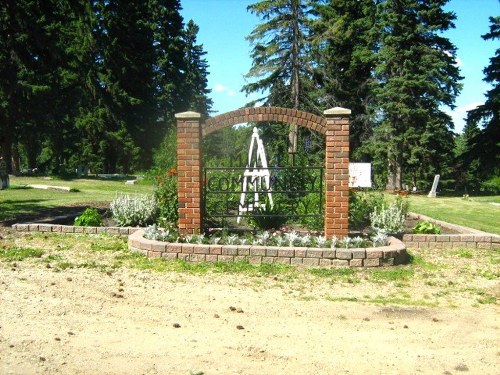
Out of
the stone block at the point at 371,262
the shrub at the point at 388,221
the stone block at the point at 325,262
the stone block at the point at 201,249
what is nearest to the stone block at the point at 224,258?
the stone block at the point at 201,249

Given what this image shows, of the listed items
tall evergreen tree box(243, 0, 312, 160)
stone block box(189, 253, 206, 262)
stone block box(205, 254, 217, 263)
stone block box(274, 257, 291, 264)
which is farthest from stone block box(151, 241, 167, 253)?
tall evergreen tree box(243, 0, 312, 160)

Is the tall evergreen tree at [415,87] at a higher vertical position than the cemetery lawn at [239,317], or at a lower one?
higher

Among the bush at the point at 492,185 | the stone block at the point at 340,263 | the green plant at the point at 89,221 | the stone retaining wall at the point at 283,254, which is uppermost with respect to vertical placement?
the bush at the point at 492,185

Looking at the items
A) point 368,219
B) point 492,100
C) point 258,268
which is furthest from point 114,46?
point 258,268

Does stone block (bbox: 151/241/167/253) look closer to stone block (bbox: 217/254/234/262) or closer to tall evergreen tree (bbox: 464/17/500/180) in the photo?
stone block (bbox: 217/254/234/262)

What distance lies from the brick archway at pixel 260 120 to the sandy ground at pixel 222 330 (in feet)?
5.70

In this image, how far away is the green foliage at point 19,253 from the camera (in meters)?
7.34

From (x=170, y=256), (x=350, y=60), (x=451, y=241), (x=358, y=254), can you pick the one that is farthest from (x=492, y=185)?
(x=170, y=256)

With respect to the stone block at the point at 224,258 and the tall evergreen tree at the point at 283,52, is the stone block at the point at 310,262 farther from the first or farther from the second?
the tall evergreen tree at the point at 283,52

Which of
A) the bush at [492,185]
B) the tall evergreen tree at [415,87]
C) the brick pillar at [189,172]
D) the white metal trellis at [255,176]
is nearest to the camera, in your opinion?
the brick pillar at [189,172]

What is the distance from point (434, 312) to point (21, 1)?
10.7 metres

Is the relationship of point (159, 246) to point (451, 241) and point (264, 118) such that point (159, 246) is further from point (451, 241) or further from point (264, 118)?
point (451, 241)

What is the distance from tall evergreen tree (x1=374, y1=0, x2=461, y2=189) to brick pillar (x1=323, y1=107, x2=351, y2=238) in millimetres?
21509

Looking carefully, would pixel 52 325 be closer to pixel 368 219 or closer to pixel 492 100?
pixel 368 219
